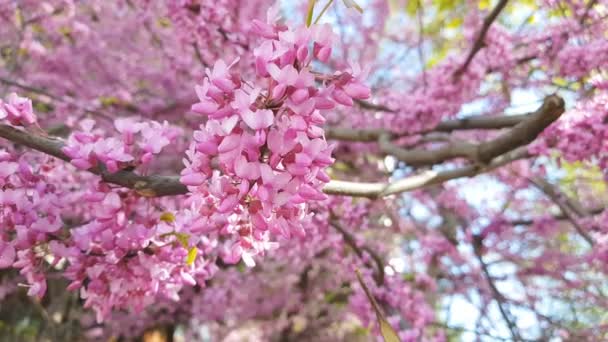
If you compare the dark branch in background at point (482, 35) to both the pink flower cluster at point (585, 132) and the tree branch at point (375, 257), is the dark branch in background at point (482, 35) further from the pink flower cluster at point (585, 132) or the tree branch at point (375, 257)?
the tree branch at point (375, 257)

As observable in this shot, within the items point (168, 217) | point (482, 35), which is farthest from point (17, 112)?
point (482, 35)

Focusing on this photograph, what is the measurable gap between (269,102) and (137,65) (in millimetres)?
4588

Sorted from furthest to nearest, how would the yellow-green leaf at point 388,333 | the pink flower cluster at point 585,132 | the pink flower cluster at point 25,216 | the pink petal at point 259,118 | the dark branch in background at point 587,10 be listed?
1. the dark branch in background at point 587,10
2. the pink flower cluster at point 585,132
3. the pink flower cluster at point 25,216
4. the yellow-green leaf at point 388,333
5. the pink petal at point 259,118

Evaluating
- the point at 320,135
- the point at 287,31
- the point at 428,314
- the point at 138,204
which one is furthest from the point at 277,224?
the point at 428,314

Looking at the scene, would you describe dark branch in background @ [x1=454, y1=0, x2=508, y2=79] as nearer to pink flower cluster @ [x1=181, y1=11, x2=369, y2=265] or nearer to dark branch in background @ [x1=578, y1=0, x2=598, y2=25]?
dark branch in background @ [x1=578, y1=0, x2=598, y2=25]

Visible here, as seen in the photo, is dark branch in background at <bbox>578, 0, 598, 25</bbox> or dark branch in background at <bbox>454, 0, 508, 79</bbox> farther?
dark branch in background at <bbox>578, 0, 598, 25</bbox>

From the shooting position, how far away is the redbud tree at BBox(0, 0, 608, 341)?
0.94m

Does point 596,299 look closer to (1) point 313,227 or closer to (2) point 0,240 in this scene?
(1) point 313,227

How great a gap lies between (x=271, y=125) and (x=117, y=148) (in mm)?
432

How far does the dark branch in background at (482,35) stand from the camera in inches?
82.7

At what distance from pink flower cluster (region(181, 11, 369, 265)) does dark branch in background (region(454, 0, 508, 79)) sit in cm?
146

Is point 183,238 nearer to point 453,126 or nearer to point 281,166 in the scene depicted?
point 281,166

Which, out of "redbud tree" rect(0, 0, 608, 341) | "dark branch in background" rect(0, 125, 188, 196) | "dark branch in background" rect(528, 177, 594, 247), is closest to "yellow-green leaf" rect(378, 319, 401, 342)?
"redbud tree" rect(0, 0, 608, 341)

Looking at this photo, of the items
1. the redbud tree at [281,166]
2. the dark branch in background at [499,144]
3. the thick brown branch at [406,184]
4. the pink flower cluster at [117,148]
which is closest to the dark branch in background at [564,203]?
the redbud tree at [281,166]
